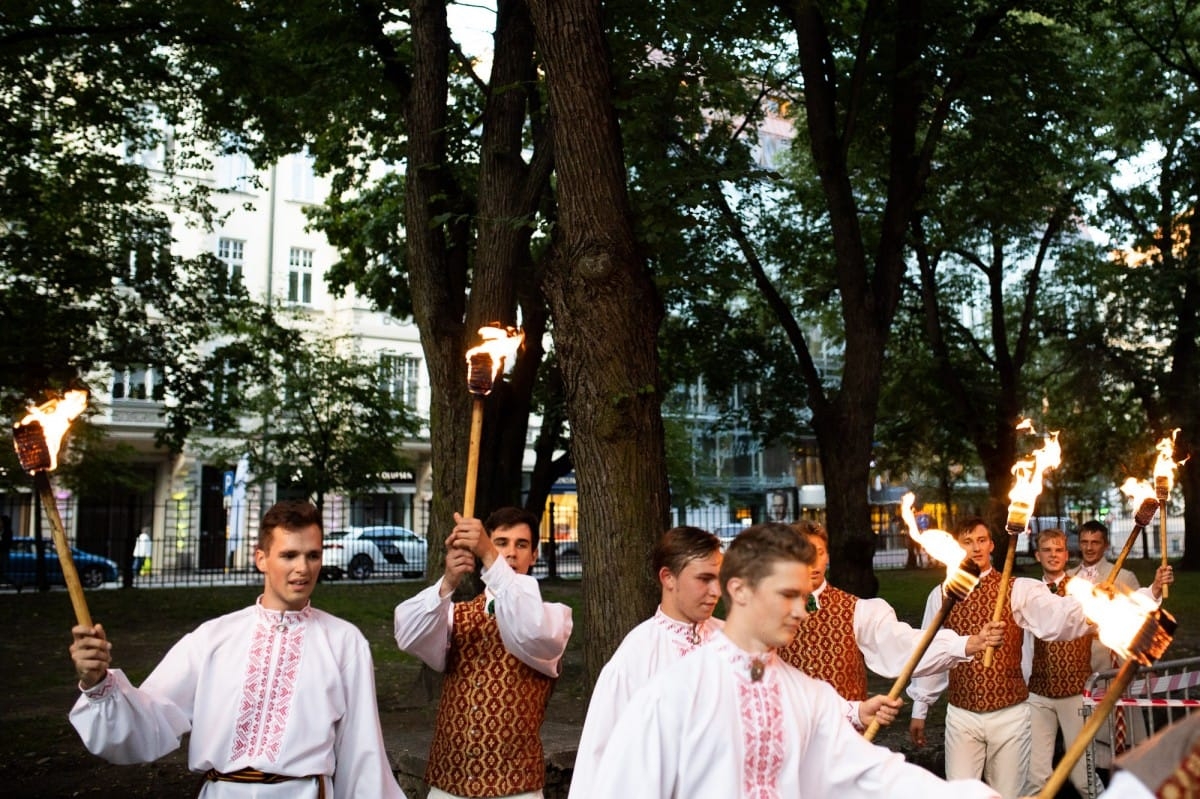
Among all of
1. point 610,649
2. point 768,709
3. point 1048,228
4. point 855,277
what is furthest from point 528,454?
point 768,709

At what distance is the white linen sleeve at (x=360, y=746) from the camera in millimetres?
4730

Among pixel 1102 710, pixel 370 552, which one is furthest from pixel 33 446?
pixel 370 552

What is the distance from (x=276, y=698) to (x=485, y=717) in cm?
99

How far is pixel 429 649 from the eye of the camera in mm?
5250

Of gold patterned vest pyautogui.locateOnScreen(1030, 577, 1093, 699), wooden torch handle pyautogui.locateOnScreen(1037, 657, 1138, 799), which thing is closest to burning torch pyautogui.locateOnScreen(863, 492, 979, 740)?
wooden torch handle pyautogui.locateOnScreen(1037, 657, 1138, 799)

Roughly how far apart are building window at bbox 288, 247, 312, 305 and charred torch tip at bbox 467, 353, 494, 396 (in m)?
39.5

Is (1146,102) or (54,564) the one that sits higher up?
(1146,102)

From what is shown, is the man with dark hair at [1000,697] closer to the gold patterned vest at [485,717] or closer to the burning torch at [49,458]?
the gold patterned vest at [485,717]

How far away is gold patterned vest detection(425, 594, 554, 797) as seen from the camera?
525 cm

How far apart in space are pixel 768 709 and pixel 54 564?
26.5m

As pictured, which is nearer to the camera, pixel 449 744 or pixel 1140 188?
pixel 449 744

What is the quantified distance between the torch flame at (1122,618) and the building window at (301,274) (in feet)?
137

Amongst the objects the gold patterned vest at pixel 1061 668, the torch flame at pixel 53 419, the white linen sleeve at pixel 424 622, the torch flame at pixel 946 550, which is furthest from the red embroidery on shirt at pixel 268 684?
the gold patterned vest at pixel 1061 668

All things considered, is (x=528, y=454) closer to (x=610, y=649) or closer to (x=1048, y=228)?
(x=1048, y=228)
